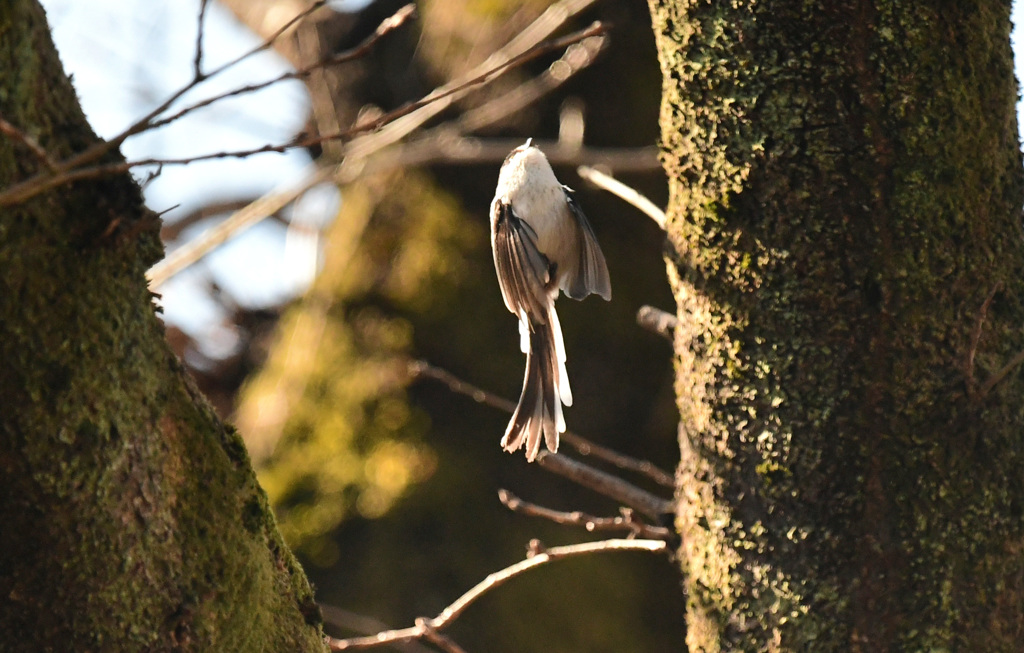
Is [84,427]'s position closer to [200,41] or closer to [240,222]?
[200,41]

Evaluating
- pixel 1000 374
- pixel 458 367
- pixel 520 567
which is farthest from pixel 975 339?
pixel 458 367

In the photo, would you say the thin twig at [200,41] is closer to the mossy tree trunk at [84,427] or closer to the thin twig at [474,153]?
the mossy tree trunk at [84,427]

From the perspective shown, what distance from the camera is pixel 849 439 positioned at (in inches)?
52.6

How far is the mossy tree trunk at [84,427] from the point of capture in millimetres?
982

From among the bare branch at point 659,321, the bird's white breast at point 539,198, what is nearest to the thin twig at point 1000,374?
the bare branch at point 659,321

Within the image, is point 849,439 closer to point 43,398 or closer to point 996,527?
point 996,527

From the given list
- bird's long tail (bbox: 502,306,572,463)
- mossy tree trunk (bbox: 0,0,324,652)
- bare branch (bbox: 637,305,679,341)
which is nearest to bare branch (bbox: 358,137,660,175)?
bird's long tail (bbox: 502,306,572,463)

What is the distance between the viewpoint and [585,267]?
265 cm

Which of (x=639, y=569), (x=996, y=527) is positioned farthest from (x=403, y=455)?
(x=996, y=527)

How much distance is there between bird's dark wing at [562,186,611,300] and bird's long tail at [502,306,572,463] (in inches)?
5.4

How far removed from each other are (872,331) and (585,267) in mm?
1351

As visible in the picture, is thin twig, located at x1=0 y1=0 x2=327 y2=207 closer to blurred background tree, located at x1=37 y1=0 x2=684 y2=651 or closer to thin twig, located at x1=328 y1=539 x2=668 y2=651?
thin twig, located at x1=328 y1=539 x2=668 y2=651

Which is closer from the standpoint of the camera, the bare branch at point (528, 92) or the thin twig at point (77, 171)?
the thin twig at point (77, 171)

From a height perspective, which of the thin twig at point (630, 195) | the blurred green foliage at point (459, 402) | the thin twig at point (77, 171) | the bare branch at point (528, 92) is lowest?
the blurred green foliage at point (459, 402)
